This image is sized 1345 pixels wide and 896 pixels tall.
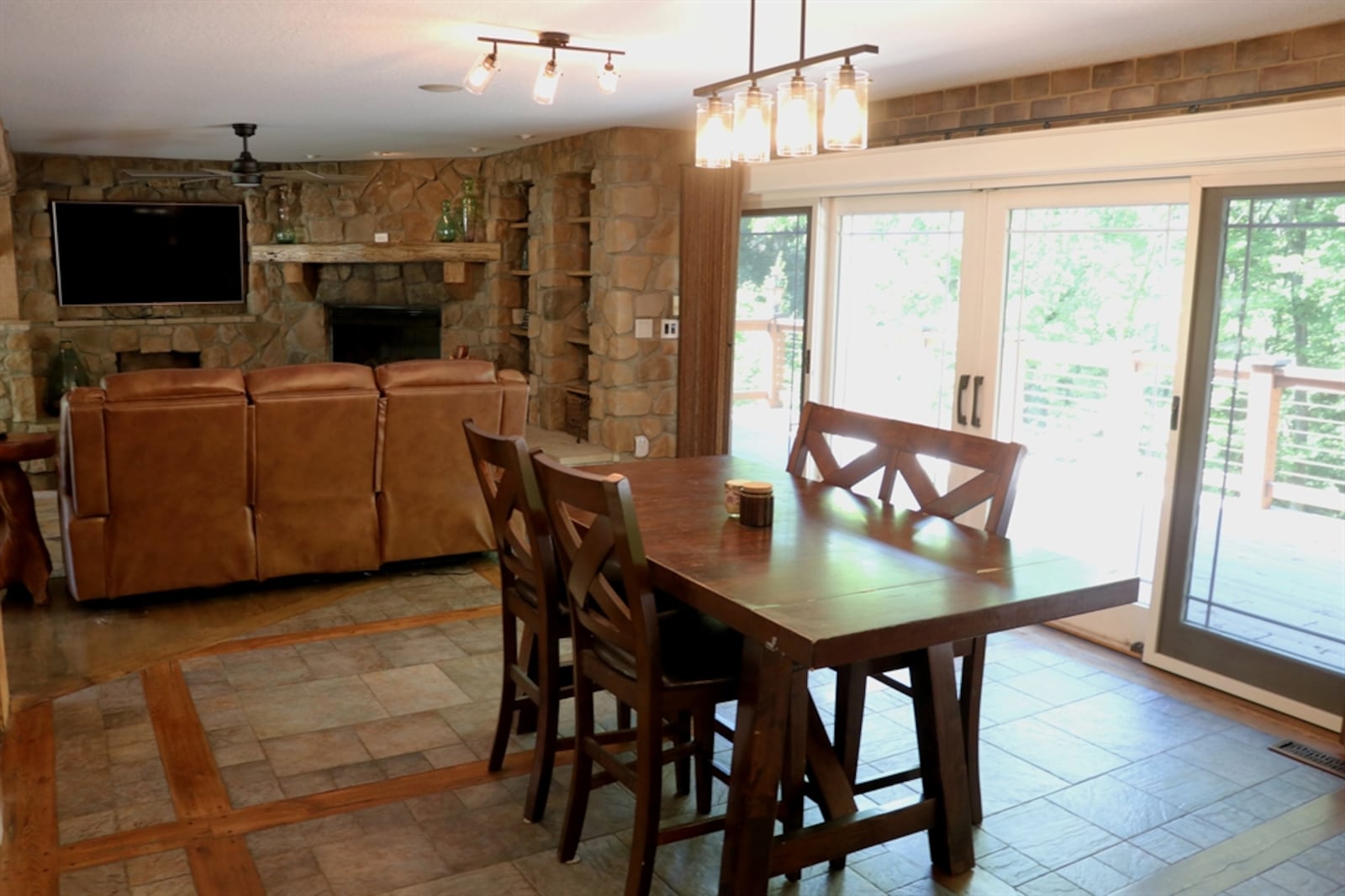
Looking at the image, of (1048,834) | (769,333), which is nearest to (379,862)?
(1048,834)

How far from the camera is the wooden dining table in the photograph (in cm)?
212

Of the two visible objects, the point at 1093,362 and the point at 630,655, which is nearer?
the point at 630,655

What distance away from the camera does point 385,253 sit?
768 cm

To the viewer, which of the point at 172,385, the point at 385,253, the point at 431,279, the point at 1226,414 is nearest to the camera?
the point at 1226,414

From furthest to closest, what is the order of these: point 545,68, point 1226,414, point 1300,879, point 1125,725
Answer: point 1226,414 < point 545,68 < point 1125,725 < point 1300,879

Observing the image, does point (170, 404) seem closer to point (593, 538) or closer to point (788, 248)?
point (593, 538)

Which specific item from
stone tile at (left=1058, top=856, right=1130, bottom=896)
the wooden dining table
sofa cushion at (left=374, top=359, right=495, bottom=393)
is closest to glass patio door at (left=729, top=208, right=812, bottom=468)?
sofa cushion at (left=374, top=359, right=495, bottom=393)

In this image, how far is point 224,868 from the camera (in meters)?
2.60

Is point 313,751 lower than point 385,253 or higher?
lower

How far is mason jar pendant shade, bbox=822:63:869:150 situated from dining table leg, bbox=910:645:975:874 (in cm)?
120

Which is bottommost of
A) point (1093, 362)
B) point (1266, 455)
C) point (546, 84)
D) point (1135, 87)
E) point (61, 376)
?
point (61, 376)

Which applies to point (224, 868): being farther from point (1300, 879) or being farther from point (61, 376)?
point (61, 376)

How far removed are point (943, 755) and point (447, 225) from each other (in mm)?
6121

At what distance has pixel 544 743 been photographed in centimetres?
282
